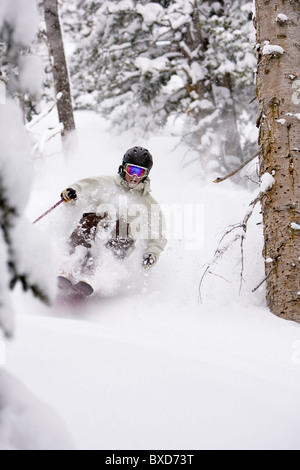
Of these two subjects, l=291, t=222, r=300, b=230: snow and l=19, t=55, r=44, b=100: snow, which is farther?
l=291, t=222, r=300, b=230: snow

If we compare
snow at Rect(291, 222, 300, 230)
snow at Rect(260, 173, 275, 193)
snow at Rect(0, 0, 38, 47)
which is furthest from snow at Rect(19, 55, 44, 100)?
snow at Rect(291, 222, 300, 230)

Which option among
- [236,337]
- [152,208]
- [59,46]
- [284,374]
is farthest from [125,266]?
[59,46]

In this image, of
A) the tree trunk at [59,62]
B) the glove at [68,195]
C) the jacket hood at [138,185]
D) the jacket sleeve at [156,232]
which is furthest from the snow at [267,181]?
the tree trunk at [59,62]

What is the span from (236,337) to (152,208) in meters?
2.49

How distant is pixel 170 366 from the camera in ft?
7.56

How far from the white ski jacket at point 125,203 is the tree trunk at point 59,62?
486 centimetres

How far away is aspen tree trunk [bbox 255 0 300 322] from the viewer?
4066 millimetres

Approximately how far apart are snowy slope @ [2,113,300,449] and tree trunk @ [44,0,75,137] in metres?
5.83

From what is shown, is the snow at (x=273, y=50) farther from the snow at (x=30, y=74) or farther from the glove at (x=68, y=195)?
the snow at (x=30, y=74)

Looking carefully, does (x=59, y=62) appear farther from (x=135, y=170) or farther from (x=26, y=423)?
(x=26, y=423)

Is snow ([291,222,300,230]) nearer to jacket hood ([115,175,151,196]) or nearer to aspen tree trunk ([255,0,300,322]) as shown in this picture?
aspen tree trunk ([255,0,300,322])

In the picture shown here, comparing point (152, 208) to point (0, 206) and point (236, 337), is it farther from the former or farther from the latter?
point (0, 206)

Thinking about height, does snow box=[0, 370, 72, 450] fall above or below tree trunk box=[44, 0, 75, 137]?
below
